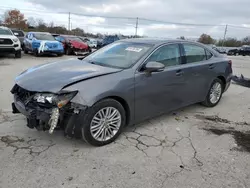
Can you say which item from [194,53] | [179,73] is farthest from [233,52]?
[179,73]

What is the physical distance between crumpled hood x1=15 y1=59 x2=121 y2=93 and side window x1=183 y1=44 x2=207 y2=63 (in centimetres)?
171

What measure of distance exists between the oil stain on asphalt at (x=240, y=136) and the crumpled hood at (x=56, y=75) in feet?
6.80

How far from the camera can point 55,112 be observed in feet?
10.1

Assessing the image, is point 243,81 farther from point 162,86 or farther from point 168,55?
point 162,86

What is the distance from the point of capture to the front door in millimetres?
3775

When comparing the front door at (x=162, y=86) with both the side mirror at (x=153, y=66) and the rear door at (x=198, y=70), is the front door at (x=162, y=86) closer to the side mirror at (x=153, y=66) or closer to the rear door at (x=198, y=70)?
the side mirror at (x=153, y=66)

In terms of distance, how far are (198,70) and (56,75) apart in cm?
276

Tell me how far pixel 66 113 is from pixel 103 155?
75 cm

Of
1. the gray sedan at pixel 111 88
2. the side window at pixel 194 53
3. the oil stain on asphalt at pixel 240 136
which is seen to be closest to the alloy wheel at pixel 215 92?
the gray sedan at pixel 111 88

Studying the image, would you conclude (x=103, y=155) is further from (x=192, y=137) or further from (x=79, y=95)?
(x=192, y=137)

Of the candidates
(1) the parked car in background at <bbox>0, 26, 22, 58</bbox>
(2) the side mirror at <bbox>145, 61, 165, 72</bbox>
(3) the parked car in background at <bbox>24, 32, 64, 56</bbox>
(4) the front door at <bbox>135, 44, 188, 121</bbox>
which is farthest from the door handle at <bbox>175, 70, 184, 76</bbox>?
(3) the parked car in background at <bbox>24, 32, 64, 56</bbox>

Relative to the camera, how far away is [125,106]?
3.67 meters

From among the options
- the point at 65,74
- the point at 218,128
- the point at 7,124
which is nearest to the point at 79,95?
the point at 65,74

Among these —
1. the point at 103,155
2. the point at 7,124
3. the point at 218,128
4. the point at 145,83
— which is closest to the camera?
the point at 103,155
